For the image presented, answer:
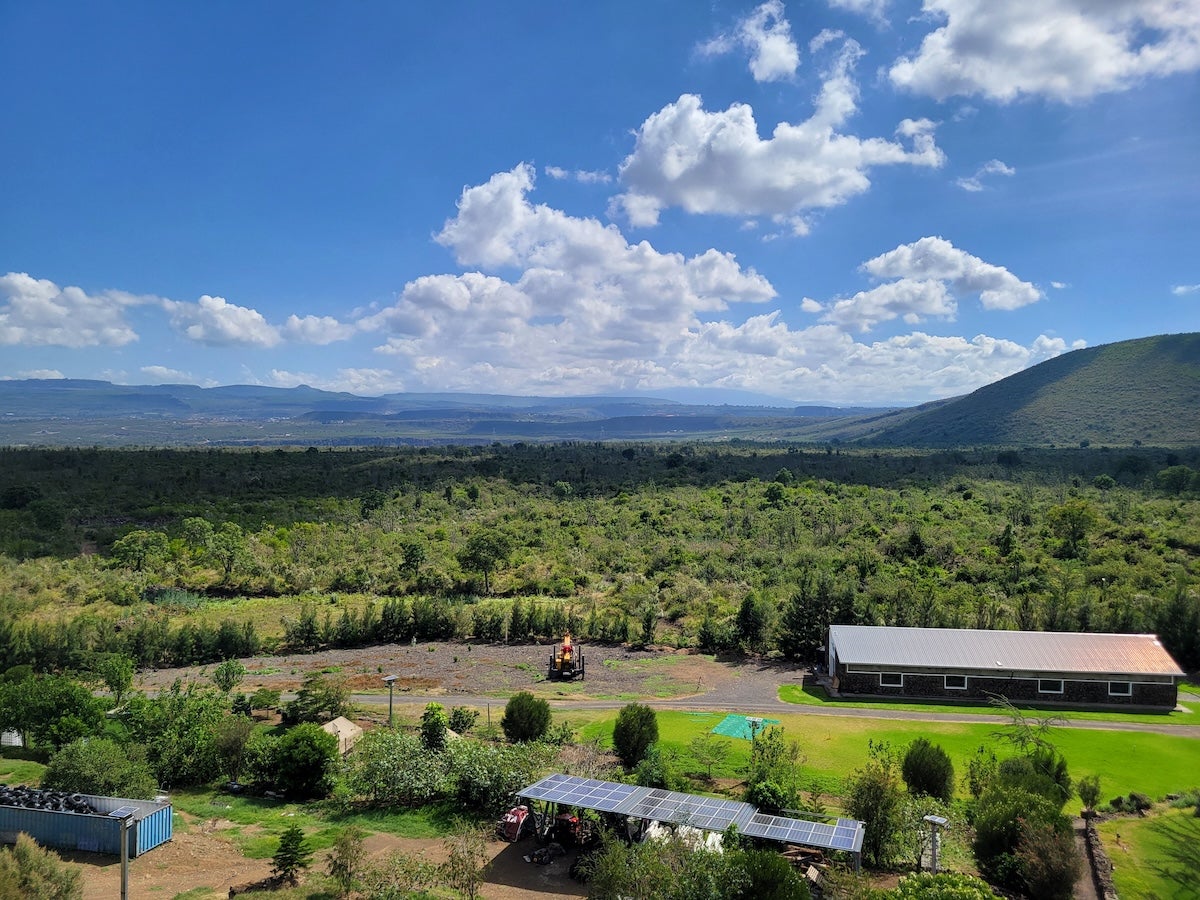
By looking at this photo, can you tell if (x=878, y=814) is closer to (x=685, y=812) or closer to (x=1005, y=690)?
(x=685, y=812)

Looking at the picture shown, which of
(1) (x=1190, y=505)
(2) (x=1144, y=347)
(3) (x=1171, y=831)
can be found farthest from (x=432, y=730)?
(2) (x=1144, y=347)

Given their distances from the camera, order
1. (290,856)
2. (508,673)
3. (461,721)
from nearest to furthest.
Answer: (290,856)
(461,721)
(508,673)

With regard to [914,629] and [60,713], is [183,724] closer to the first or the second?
[60,713]

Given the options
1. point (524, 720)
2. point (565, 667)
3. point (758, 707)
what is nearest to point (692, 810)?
point (524, 720)

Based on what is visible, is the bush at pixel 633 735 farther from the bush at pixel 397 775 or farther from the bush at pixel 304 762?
the bush at pixel 304 762

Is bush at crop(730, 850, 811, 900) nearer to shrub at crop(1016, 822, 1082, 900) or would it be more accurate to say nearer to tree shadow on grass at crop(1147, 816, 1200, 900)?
shrub at crop(1016, 822, 1082, 900)
